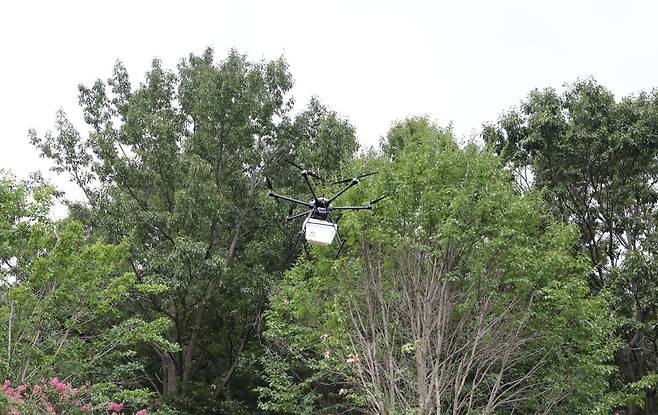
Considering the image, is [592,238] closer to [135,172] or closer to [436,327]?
[436,327]

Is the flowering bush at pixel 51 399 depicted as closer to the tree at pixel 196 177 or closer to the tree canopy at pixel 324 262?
the tree canopy at pixel 324 262

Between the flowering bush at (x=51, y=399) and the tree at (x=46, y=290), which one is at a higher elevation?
the tree at (x=46, y=290)

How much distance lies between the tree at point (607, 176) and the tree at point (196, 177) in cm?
390

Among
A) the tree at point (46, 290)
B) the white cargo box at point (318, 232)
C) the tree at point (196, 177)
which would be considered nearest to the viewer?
the white cargo box at point (318, 232)

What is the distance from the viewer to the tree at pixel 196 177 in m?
11.4

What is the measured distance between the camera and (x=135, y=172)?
12.4 m

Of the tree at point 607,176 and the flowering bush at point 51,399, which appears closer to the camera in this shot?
the flowering bush at point 51,399

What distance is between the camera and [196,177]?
443 inches

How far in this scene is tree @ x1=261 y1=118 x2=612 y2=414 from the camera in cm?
806

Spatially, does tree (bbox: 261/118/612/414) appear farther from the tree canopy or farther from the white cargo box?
the white cargo box

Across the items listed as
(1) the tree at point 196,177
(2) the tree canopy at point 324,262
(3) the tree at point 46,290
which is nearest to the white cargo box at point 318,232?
(2) the tree canopy at point 324,262

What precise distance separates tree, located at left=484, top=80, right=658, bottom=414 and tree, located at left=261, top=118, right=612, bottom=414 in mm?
2383

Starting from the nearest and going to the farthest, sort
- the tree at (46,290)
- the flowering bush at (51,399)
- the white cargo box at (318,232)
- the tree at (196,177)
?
the white cargo box at (318,232), the flowering bush at (51,399), the tree at (46,290), the tree at (196,177)

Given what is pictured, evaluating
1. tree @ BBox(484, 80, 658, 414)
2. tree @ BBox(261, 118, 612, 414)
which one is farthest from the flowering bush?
tree @ BBox(484, 80, 658, 414)
